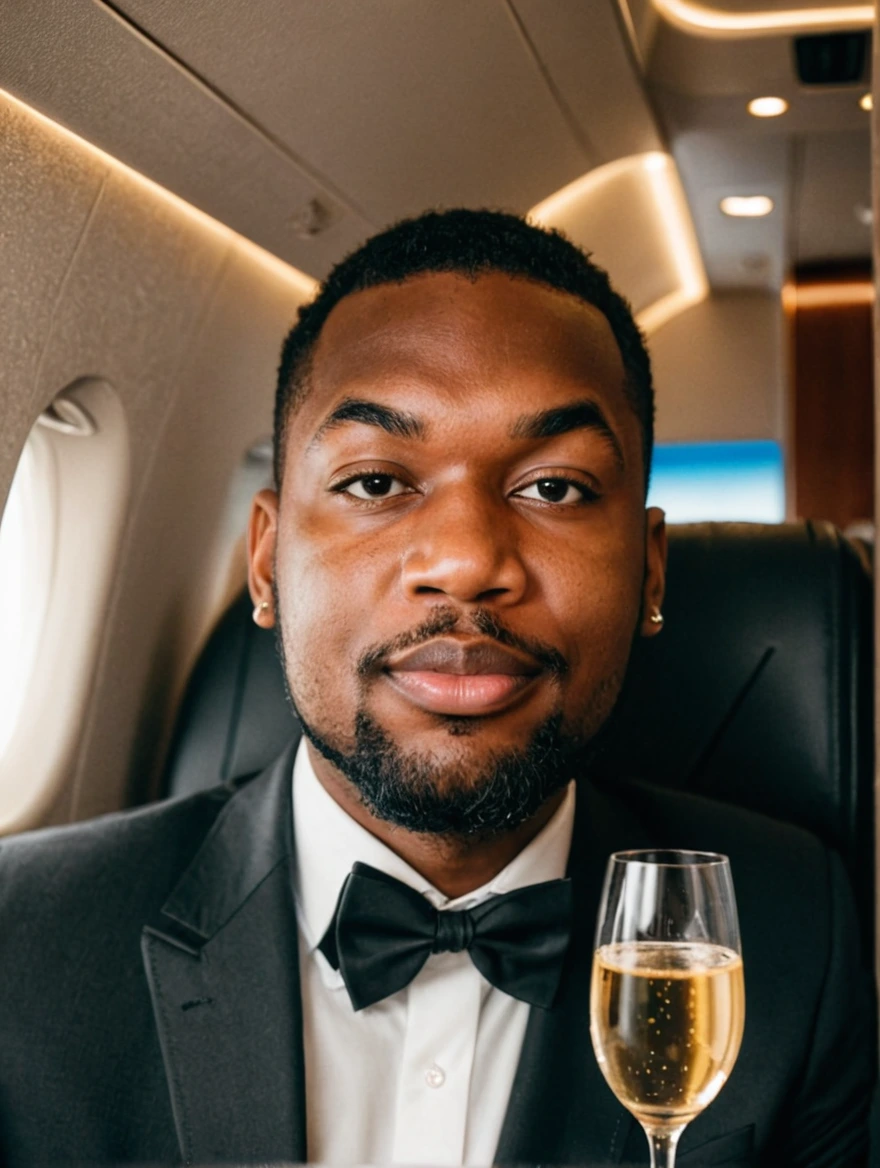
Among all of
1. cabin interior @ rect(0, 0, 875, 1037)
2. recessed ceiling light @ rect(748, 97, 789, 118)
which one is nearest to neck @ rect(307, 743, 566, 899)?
cabin interior @ rect(0, 0, 875, 1037)

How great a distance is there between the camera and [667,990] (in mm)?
1211

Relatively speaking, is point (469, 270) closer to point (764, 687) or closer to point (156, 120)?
point (156, 120)

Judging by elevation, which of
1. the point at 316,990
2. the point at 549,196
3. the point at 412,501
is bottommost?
the point at 316,990

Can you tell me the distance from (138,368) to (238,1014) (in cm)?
128

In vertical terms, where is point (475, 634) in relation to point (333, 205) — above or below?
below

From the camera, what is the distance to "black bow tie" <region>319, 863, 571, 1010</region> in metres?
1.58

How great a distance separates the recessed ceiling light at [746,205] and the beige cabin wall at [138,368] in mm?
2322

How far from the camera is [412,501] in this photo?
166 cm

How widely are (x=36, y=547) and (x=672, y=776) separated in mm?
1266

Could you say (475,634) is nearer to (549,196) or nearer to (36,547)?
(36,547)

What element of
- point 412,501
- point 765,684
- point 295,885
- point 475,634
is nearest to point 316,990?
point 295,885

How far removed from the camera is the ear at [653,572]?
6.35ft

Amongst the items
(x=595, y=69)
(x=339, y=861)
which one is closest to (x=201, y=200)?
(x=595, y=69)

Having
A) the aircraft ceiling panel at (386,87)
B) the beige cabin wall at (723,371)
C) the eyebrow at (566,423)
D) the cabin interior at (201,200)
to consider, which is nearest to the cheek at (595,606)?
the eyebrow at (566,423)
